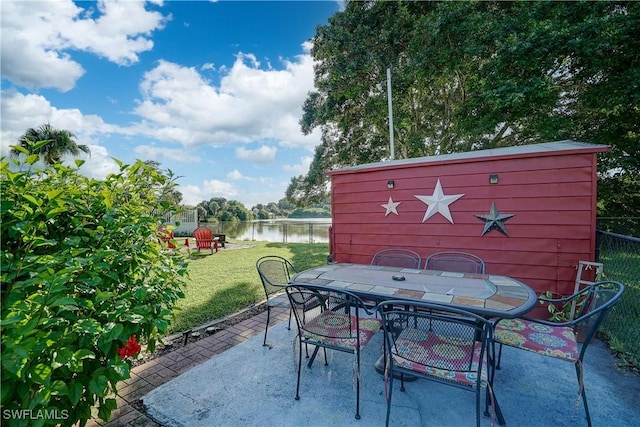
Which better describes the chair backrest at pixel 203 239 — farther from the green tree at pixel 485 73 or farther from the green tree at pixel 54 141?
the green tree at pixel 54 141

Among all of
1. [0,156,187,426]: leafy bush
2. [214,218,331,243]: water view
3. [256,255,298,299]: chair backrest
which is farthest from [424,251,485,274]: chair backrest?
[214,218,331,243]: water view

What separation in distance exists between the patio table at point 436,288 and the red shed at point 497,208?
1.12 meters

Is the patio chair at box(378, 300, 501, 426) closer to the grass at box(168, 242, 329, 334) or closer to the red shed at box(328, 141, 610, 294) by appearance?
the grass at box(168, 242, 329, 334)

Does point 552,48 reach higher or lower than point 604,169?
higher

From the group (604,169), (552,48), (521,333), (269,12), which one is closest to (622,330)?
(521,333)

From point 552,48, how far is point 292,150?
826 centimetres

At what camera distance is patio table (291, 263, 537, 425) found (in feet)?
5.34

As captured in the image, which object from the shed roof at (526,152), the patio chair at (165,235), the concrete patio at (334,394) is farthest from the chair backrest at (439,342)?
the shed roof at (526,152)

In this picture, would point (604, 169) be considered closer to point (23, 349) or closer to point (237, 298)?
point (237, 298)

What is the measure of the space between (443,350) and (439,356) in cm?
7

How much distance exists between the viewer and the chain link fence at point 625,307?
2.42m

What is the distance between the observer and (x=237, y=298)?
157 inches

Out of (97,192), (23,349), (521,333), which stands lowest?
(521,333)

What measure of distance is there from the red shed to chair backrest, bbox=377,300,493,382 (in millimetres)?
1828
